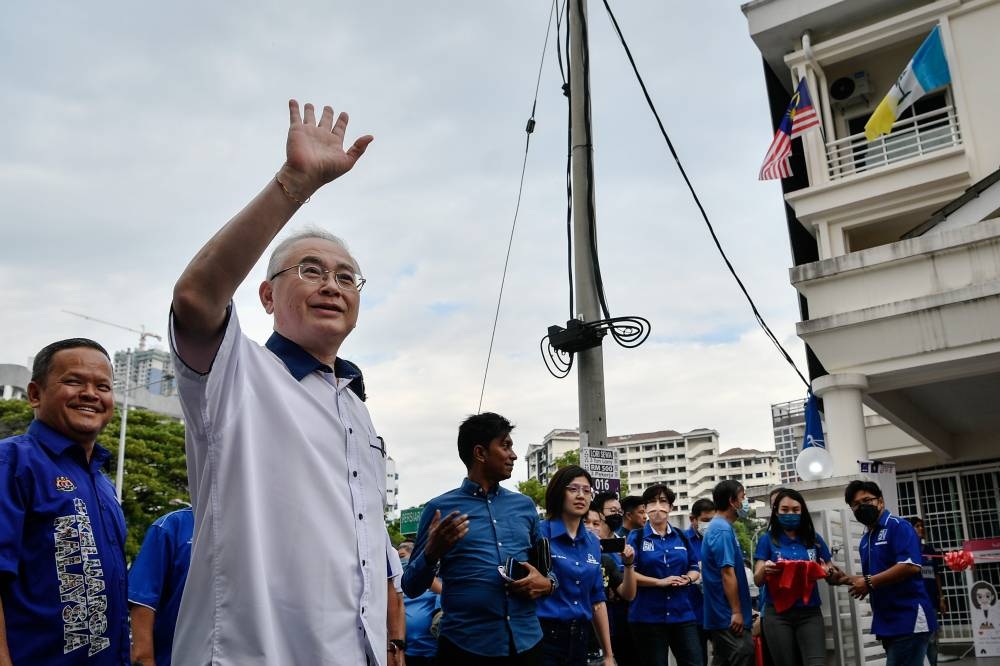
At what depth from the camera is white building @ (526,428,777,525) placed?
133500 millimetres

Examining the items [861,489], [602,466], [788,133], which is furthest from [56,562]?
[788,133]

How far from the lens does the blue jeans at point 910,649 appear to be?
6.38 m

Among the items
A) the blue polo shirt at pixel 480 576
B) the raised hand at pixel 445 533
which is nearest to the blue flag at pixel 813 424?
the blue polo shirt at pixel 480 576

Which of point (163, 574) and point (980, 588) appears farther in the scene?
point (980, 588)

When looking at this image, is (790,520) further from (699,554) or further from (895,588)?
(699,554)

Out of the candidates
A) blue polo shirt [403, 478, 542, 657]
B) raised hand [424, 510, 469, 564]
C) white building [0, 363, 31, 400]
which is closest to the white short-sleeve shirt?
raised hand [424, 510, 469, 564]

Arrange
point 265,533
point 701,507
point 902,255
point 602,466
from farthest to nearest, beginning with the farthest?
1. point 902,255
2. point 701,507
3. point 602,466
4. point 265,533

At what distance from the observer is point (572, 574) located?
5688 mm

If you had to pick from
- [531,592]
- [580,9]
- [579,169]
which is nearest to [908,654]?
[531,592]

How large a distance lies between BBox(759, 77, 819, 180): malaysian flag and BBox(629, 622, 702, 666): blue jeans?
9357mm

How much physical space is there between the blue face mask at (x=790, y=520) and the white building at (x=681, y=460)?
12258cm

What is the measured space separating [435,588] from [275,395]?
5.04m

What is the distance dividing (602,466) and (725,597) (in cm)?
160

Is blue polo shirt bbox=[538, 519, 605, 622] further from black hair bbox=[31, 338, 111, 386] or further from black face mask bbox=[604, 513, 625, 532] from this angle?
black hair bbox=[31, 338, 111, 386]
